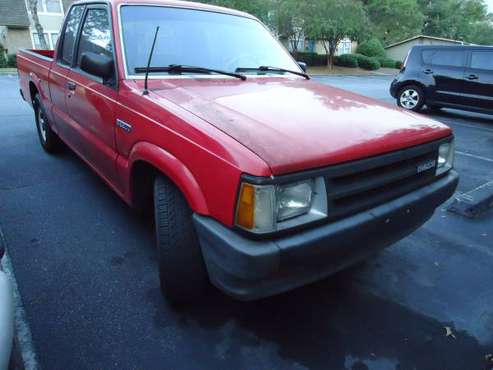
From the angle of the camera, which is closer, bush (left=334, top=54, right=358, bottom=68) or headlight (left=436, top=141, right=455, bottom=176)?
headlight (left=436, top=141, right=455, bottom=176)

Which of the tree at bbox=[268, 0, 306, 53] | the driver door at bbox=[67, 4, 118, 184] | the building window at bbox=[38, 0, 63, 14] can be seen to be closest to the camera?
the driver door at bbox=[67, 4, 118, 184]

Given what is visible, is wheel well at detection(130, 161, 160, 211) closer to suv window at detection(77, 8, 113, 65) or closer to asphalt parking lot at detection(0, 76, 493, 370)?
asphalt parking lot at detection(0, 76, 493, 370)

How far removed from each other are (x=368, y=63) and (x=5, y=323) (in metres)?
33.6

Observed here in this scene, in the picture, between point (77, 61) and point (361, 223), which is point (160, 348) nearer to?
point (361, 223)

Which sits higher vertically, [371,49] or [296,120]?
[371,49]

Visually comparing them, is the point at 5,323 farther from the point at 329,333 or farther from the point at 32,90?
the point at 32,90

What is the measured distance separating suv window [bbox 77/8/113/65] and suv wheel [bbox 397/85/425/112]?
8093mm

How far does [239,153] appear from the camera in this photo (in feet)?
5.39

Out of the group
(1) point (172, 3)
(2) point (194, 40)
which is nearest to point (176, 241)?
(2) point (194, 40)

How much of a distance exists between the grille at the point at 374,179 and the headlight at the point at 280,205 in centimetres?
7

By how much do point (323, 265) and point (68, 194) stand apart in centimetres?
295

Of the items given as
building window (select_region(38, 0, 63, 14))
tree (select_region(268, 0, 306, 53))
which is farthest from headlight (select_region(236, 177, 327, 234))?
tree (select_region(268, 0, 306, 53))

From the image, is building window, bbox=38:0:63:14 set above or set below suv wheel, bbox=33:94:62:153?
above

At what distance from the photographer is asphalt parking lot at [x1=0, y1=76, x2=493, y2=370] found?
203 centimetres
